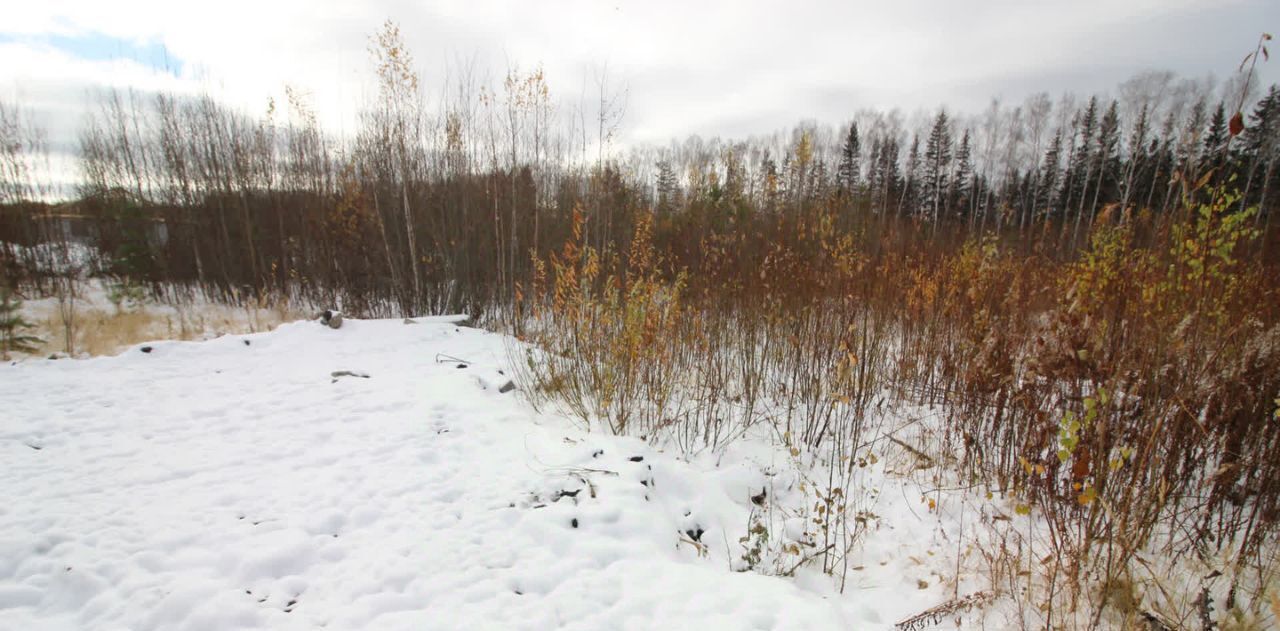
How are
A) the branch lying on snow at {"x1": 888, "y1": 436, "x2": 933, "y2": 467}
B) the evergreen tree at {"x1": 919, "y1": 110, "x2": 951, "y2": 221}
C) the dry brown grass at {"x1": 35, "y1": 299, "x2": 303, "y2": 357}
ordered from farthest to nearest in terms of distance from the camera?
the evergreen tree at {"x1": 919, "y1": 110, "x2": 951, "y2": 221} < the dry brown grass at {"x1": 35, "y1": 299, "x2": 303, "y2": 357} < the branch lying on snow at {"x1": 888, "y1": 436, "x2": 933, "y2": 467}

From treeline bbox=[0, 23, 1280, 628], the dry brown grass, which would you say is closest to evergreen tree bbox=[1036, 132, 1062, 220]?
treeline bbox=[0, 23, 1280, 628]

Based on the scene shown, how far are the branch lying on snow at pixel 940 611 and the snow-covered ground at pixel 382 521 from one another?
9 cm

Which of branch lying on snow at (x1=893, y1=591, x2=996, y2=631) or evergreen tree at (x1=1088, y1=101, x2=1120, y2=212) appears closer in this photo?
branch lying on snow at (x1=893, y1=591, x2=996, y2=631)

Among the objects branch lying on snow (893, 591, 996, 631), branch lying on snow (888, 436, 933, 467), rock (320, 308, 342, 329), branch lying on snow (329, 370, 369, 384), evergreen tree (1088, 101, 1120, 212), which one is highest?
evergreen tree (1088, 101, 1120, 212)


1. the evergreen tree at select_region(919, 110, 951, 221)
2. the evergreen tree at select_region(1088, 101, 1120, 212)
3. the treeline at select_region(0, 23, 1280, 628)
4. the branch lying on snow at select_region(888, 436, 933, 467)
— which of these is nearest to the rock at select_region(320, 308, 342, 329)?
the treeline at select_region(0, 23, 1280, 628)

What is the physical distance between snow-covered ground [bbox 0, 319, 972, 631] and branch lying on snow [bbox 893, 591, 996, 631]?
9cm

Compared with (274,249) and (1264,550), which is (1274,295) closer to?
(1264,550)

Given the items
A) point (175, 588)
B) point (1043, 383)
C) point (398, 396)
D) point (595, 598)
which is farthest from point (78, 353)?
point (1043, 383)

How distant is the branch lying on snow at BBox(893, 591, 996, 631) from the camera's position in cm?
219

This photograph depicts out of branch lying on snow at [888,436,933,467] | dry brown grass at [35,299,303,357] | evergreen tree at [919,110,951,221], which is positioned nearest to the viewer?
branch lying on snow at [888,436,933,467]

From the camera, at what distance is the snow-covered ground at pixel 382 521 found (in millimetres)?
2213

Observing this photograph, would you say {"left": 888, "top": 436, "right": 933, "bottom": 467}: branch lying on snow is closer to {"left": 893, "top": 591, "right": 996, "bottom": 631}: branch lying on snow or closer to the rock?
{"left": 893, "top": 591, "right": 996, "bottom": 631}: branch lying on snow

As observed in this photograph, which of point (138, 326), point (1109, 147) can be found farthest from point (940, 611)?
point (1109, 147)

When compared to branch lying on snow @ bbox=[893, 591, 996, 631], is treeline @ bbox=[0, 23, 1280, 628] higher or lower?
higher
